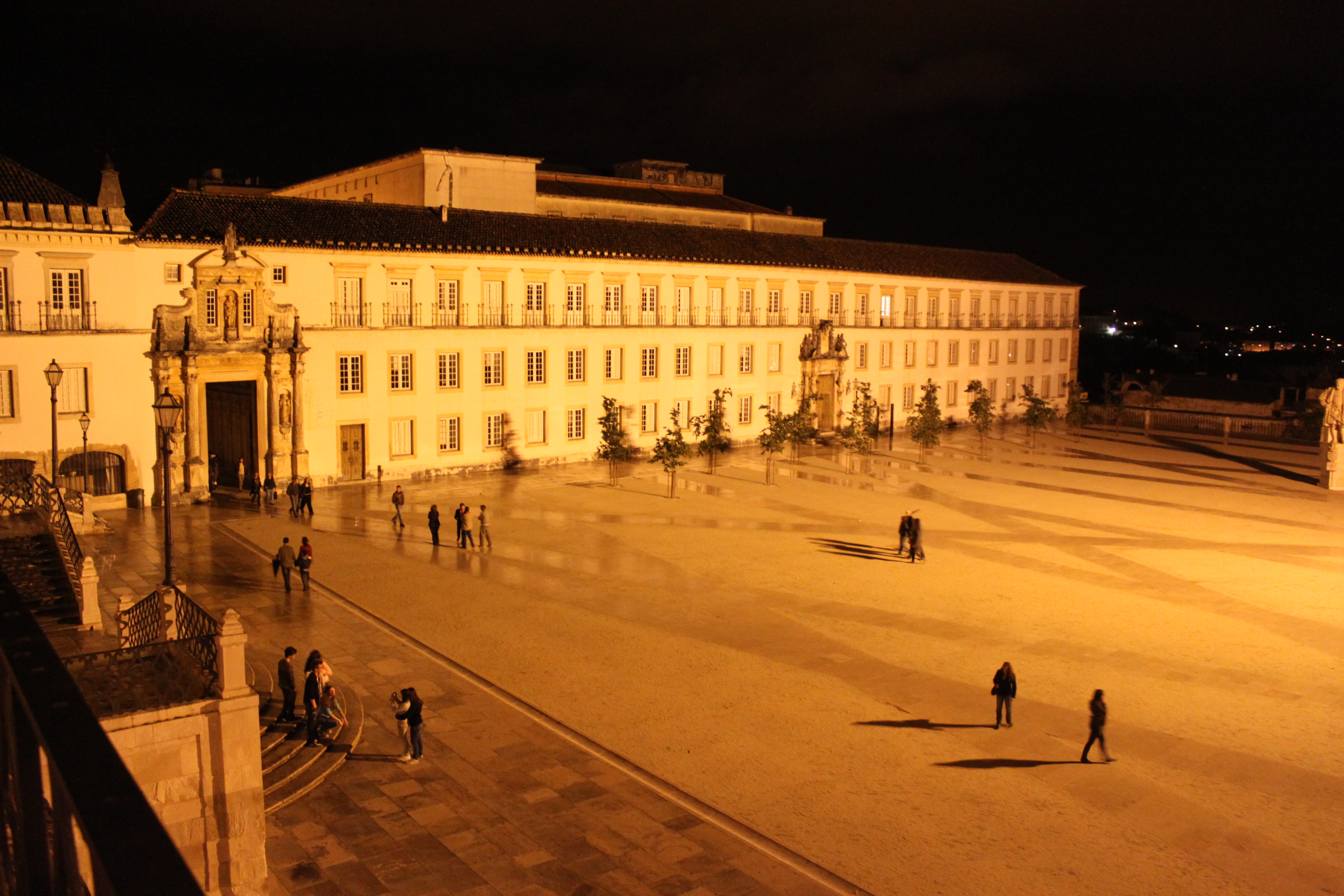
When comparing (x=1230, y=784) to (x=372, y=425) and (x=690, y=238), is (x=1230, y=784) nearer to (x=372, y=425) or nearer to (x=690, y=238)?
(x=372, y=425)

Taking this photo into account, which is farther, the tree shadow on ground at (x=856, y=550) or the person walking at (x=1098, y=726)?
the tree shadow on ground at (x=856, y=550)

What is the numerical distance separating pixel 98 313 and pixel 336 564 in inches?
493

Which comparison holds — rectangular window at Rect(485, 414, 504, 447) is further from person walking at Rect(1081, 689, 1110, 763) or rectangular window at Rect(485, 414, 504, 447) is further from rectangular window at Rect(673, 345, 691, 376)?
person walking at Rect(1081, 689, 1110, 763)

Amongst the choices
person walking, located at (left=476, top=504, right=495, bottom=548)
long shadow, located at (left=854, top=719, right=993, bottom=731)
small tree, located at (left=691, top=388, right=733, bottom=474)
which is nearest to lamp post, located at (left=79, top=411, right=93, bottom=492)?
person walking, located at (left=476, top=504, right=495, bottom=548)

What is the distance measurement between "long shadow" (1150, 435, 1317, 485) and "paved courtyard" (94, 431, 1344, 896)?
1319 cm

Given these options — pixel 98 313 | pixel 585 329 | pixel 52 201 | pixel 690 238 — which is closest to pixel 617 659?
pixel 98 313

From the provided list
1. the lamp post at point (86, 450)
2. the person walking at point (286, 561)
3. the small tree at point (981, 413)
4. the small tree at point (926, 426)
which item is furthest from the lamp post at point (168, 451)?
the small tree at point (981, 413)

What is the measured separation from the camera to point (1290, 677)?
18406mm

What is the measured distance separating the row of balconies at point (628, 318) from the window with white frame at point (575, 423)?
366 centimetres

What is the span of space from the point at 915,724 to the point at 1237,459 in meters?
42.8

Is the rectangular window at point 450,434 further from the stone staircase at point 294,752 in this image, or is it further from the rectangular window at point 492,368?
the stone staircase at point 294,752

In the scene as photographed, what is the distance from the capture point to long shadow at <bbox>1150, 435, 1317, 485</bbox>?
45.1 metres

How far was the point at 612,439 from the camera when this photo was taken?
125ft

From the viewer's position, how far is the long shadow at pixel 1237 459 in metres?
45.1
